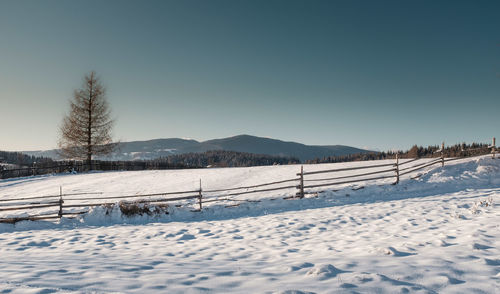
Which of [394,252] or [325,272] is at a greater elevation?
[325,272]

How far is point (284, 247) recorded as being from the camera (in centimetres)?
677

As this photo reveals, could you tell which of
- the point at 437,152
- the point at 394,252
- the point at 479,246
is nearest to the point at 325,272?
the point at 394,252

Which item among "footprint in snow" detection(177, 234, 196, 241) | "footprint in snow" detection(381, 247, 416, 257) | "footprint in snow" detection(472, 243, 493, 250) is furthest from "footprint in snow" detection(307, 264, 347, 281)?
"footprint in snow" detection(177, 234, 196, 241)

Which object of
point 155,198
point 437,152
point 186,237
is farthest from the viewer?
point 437,152

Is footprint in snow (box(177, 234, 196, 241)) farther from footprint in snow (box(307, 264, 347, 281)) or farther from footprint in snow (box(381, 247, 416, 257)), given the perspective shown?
footprint in snow (box(381, 247, 416, 257))

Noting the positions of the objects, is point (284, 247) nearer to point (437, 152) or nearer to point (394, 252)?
point (394, 252)

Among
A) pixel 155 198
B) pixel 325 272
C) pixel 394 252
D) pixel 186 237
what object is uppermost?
pixel 325 272

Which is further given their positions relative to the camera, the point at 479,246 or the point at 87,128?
the point at 87,128

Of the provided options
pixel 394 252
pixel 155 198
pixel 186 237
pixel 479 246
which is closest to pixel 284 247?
pixel 394 252

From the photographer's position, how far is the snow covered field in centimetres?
384

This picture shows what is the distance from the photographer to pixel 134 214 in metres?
11.8

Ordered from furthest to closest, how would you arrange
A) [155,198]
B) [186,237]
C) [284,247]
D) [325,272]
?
[155,198] → [186,237] → [284,247] → [325,272]

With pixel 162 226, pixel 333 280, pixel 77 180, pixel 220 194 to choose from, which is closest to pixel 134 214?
pixel 162 226

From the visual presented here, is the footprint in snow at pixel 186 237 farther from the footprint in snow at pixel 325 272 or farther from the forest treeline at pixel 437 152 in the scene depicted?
the forest treeline at pixel 437 152
